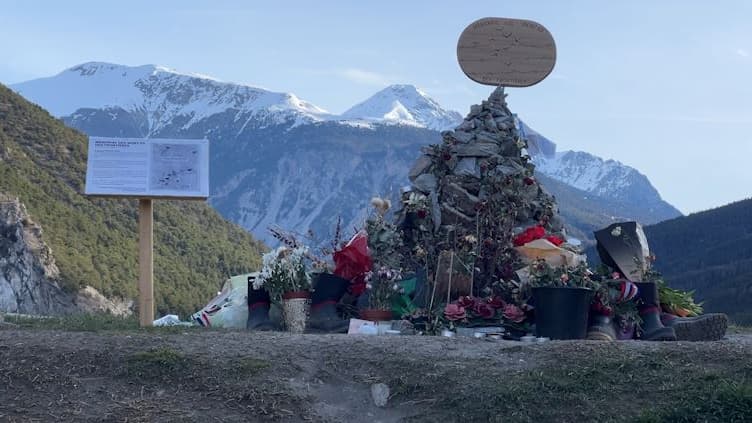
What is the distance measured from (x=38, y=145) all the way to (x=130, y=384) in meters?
49.2

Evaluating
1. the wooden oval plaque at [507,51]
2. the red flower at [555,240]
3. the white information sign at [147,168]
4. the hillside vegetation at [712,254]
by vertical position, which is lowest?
the hillside vegetation at [712,254]

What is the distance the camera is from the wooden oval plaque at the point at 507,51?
12.9 meters

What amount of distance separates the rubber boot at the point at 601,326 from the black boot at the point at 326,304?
2.37m

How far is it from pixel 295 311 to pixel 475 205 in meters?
2.43

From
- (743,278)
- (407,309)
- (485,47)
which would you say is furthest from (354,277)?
(743,278)

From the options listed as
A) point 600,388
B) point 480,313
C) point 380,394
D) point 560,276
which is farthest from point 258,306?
point 600,388

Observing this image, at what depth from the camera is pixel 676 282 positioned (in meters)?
68.2

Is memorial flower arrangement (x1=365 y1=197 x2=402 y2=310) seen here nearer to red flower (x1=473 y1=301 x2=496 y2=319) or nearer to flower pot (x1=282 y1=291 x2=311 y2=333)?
flower pot (x1=282 y1=291 x2=311 y2=333)

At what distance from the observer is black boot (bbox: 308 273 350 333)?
427 inches

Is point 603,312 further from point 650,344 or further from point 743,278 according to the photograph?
point 743,278

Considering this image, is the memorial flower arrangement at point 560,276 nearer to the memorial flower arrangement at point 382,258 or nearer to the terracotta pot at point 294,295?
the memorial flower arrangement at point 382,258

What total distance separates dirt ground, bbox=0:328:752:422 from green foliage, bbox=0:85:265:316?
112 feet

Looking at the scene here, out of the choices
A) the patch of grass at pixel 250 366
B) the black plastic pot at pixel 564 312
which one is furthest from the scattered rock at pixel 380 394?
the black plastic pot at pixel 564 312

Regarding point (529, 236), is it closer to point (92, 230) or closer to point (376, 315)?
point (376, 315)
